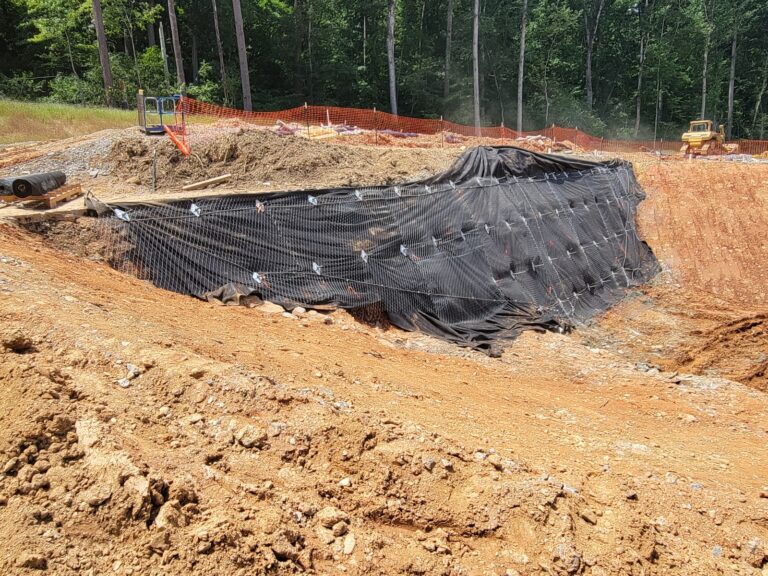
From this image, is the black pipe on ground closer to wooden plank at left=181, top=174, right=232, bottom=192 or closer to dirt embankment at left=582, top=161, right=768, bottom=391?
wooden plank at left=181, top=174, right=232, bottom=192

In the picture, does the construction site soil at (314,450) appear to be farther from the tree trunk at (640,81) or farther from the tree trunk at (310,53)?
the tree trunk at (640,81)

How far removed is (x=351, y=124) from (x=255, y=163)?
12.1 meters

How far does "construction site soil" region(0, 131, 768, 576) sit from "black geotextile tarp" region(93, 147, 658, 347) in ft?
2.28

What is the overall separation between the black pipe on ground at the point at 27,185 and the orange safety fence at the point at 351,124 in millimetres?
4116

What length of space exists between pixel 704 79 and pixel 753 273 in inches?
1210

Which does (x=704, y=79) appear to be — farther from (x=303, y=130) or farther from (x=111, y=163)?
(x=111, y=163)

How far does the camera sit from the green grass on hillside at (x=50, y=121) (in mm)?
15379

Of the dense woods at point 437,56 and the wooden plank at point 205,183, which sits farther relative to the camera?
the dense woods at point 437,56

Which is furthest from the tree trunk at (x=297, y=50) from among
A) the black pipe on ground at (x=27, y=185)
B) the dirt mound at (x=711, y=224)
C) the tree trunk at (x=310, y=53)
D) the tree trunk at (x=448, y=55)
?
the black pipe on ground at (x=27, y=185)

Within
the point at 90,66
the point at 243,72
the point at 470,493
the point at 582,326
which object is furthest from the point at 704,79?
the point at 470,493

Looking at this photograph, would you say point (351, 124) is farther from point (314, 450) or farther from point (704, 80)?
point (704, 80)

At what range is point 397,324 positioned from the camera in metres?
8.42

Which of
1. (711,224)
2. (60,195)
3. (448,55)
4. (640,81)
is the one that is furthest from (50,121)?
(640,81)

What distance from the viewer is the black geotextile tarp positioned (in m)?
7.54
